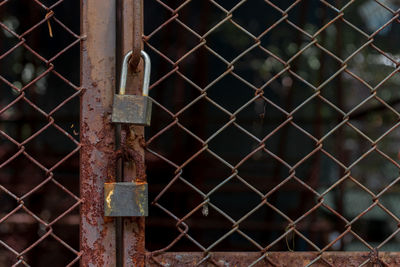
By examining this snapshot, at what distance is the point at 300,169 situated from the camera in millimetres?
6012

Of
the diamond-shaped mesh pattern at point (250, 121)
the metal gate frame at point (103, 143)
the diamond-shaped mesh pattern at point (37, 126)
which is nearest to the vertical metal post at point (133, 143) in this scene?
the metal gate frame at point (103, 143)

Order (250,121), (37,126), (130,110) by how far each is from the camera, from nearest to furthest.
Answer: (130,110), (250,121), (37,126)

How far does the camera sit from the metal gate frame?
112 cm

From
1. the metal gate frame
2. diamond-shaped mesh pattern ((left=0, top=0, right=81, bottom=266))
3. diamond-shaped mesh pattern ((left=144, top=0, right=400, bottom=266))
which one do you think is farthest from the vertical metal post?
diamond-shaped mesh pattern ((left=0, top=0, right=81, bottom=266))

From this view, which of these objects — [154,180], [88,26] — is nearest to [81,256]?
[88,26]

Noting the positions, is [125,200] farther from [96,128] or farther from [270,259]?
[270,259]

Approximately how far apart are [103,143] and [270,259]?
52 centimetres

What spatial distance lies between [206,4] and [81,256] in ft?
13.8

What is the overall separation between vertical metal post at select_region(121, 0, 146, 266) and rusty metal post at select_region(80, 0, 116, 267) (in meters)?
0.03

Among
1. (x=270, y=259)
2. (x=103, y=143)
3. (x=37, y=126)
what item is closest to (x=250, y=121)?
(x=37, y=126)

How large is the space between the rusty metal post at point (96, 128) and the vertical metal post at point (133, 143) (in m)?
0.03

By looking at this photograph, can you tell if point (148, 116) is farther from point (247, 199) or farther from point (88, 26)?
point (247, 199)

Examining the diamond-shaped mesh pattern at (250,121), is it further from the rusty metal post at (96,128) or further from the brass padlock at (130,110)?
the brass padlock at (130,110)

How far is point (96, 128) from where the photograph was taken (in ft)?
3.73
